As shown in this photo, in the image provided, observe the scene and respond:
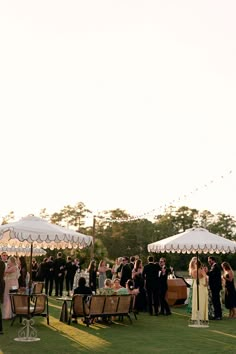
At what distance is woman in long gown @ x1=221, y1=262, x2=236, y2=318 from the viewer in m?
14.2

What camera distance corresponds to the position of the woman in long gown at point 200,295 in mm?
13117

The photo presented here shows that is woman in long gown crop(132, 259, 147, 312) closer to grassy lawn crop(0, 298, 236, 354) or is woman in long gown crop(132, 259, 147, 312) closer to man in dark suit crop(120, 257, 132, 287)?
man in dark suit crop(120, 257, 132, 287)

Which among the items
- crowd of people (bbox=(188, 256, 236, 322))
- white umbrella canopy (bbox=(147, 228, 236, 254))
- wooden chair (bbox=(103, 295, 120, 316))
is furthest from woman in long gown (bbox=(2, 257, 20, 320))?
crowd of people (bbox=(188, 256, 236, 322))

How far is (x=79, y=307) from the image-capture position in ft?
40.7

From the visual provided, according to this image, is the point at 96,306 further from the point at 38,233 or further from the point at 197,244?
the point at 38,233

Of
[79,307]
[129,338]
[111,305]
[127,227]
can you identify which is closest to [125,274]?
[111,305]

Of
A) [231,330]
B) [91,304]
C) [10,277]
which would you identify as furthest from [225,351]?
[10,277]

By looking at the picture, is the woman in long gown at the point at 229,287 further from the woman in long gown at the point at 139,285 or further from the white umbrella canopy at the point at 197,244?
the woman in long gown at the point at 139,285

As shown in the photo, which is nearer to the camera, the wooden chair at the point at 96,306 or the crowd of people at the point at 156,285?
the wooden chair at the point at 96,306

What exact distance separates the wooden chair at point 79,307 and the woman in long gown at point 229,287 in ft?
13.1

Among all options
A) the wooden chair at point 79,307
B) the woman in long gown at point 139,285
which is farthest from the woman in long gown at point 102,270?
the wooden chair at point 79,307

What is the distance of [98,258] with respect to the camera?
3394 cm

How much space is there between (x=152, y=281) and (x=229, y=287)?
2075 millimetres

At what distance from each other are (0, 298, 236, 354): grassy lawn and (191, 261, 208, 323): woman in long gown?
1.02 feet
